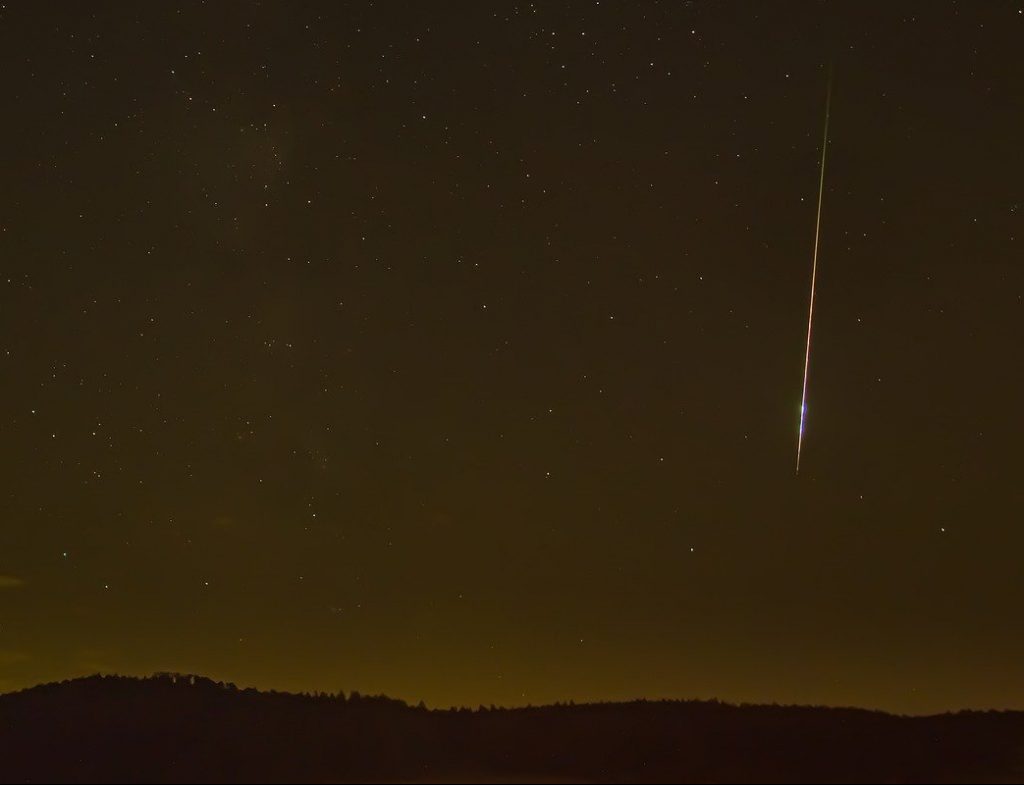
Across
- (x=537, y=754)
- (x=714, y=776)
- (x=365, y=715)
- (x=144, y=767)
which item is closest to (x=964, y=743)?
(x=714, y=776)

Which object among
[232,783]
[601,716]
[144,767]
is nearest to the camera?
[232,783]

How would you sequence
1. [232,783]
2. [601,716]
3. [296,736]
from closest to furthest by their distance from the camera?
[232,783], [296,736], [601,716]

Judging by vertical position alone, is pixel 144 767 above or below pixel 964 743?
below

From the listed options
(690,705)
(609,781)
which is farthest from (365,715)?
(609,781)

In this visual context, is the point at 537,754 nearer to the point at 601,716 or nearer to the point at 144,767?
the point at 601,716

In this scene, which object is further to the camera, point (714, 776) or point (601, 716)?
point (601, 716)

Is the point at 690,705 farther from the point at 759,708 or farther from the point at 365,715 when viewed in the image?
the point at 365,715
